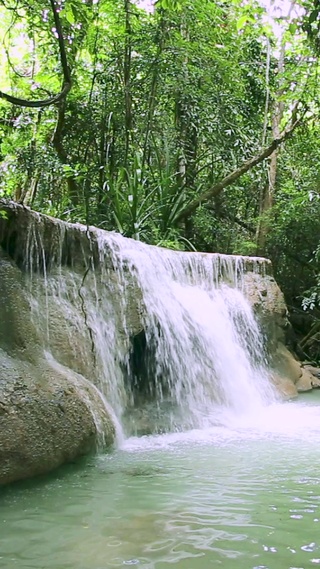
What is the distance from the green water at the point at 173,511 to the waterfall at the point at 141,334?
93 centimetres

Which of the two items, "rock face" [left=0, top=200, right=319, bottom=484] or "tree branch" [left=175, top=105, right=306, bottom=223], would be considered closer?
"rock face" [left=0, top=200, right=319, bottom=484]

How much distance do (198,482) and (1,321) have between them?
1676mm

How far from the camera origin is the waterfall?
15.1ft

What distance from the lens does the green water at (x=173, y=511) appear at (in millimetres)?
2113

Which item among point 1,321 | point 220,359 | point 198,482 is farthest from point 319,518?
point 220,359

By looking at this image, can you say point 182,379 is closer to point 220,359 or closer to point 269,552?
point 220,359

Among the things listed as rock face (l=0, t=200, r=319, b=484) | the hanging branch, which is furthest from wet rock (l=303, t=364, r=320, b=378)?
the hanging branch

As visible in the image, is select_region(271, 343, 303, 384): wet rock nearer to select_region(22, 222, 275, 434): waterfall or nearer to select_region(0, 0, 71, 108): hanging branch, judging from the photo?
select_region(22, 222, 275, 434): waterfall

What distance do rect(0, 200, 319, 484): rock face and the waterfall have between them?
13 millimetres

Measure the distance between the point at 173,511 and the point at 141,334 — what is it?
2811 mm

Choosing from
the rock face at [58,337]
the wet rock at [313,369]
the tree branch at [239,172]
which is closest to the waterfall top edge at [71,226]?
the rock face at [58,337]

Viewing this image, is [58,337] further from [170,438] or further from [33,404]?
[170,438]

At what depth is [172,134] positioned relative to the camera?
9.45m

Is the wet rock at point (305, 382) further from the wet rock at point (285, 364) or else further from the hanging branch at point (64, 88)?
the hanging branch at point (64, 88)
